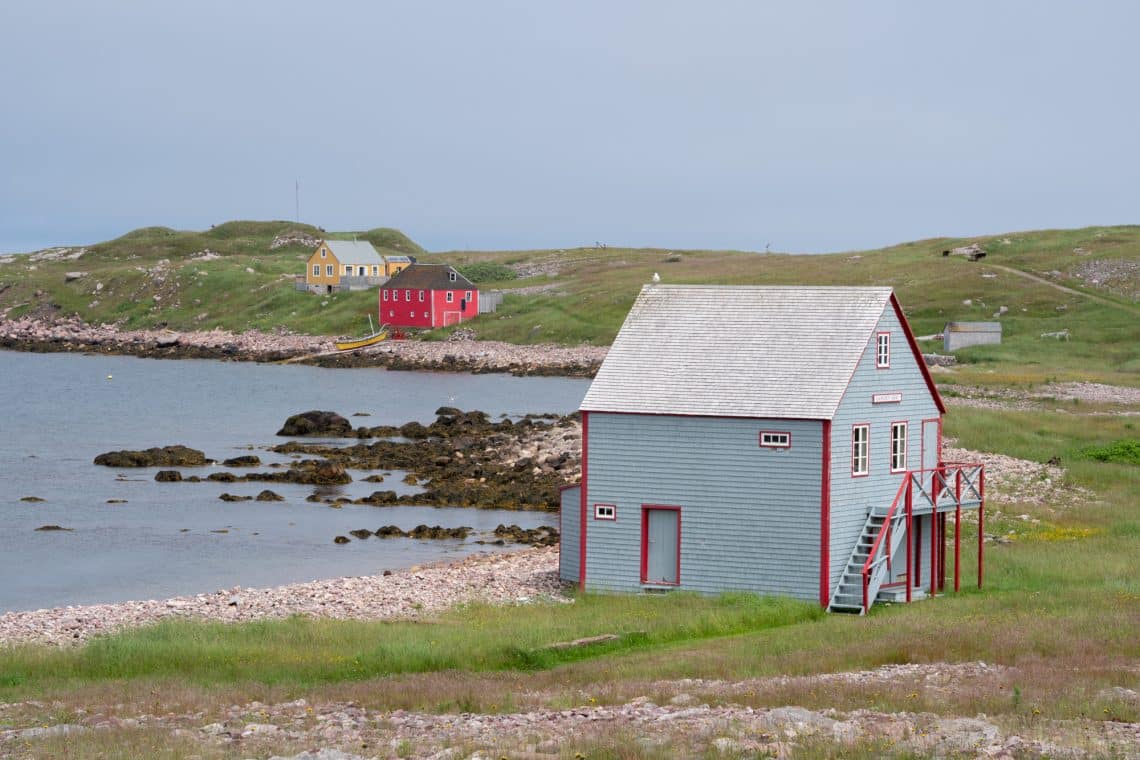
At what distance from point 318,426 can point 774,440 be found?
5216 cm

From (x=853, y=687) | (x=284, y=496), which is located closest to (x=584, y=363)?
(x=284, y=496)

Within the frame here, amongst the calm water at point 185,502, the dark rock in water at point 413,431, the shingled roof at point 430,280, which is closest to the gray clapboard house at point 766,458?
the calm water at point 185,502

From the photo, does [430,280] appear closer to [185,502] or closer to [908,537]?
[185,502]

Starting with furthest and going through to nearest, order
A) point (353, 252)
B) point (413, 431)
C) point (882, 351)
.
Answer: point (353, 252), point (413, 431), point (882, 351)

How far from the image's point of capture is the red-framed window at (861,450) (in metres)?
31.8

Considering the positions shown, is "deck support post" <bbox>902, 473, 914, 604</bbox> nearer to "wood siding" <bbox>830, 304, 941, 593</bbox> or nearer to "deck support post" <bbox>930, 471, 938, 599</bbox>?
"wood siding" <bbox>830, 304, 941, 593</bbox>

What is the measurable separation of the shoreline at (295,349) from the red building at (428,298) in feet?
18.7

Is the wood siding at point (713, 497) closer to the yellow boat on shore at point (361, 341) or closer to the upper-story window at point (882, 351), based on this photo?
the upper-story window at point (882, 351)

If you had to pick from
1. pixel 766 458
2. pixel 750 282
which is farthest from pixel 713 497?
pixel 750 282

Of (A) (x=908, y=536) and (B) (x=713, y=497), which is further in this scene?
(A) (x=908, y=536)

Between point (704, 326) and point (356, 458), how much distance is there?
38.5 metres

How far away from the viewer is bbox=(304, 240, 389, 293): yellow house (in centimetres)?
17000

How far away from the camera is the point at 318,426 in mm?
80062

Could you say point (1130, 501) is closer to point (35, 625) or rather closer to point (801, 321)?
point (801, 321)
